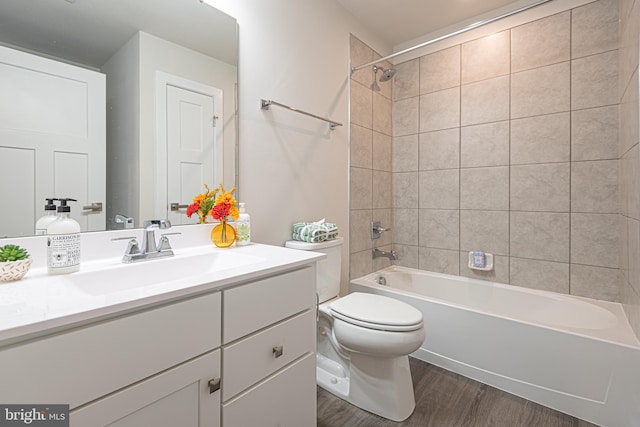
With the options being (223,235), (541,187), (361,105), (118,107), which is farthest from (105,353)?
(541,187)

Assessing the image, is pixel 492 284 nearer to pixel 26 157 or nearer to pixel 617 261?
pixel 617 261

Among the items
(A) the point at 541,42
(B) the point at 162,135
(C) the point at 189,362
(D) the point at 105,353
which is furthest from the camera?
(A) the point at 541,42

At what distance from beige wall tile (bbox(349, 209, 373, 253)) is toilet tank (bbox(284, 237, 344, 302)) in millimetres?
475

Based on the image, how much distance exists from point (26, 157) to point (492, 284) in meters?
2.59

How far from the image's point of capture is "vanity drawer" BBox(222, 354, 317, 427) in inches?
34.2

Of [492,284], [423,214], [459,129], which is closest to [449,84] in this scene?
[459,129]

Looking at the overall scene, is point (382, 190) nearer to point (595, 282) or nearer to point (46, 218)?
point (595, 282)

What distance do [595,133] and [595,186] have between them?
1.06 feet

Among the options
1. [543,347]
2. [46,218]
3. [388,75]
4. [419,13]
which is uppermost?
[419,13]

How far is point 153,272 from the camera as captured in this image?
1017 millimetres

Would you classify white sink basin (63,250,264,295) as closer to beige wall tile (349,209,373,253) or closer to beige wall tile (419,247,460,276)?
beige wall tile (349,209,373,253)

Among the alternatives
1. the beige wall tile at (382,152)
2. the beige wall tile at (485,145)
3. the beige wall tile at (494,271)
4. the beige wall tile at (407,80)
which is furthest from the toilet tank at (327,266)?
the beige wall tile at (407,80)

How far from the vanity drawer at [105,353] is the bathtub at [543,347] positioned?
1.52 metres

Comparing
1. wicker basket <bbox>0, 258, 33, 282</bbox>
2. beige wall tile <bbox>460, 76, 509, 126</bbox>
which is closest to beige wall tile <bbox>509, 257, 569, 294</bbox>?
beige wall tile <bbox>460, 76, 509, 126</bbox>
